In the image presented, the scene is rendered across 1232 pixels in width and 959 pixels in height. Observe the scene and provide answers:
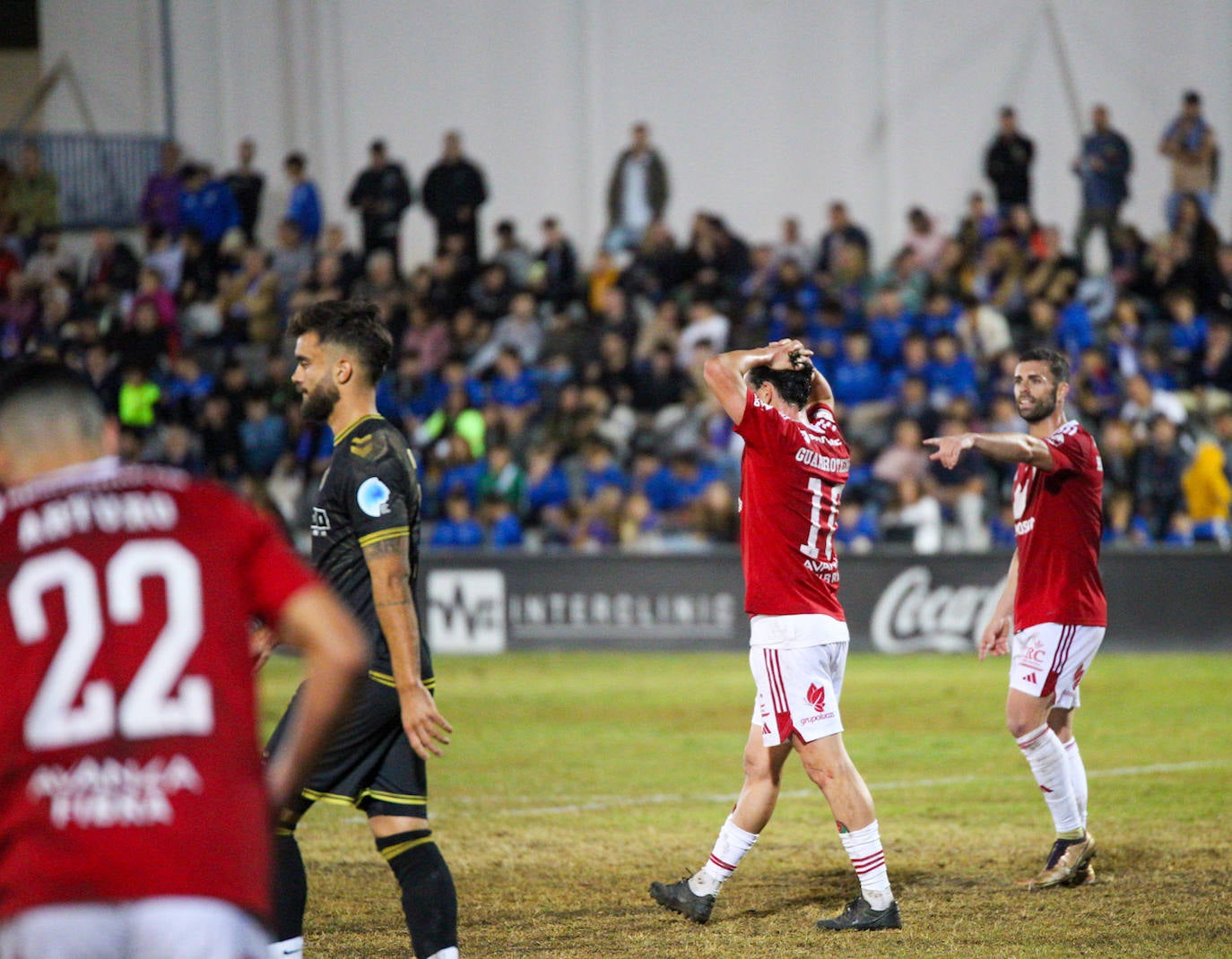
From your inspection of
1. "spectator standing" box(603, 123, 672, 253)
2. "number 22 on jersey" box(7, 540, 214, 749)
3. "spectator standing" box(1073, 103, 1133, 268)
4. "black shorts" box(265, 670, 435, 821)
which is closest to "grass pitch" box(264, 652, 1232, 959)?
"black shorts" box(265, 670, 435, 821)

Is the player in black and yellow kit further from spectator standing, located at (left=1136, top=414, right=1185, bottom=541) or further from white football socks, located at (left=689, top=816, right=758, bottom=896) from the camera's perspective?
spectator standing, located at (left=1136, top=414, right=1185, bottom=541)

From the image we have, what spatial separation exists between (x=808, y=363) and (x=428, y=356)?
15.9m

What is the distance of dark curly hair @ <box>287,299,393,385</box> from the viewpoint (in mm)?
5922

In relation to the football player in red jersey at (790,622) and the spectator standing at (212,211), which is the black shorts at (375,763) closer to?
the football player in red jersey at (790,622)

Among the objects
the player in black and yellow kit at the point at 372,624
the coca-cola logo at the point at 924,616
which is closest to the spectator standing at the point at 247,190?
the coca-cola logo at the point at 924,616

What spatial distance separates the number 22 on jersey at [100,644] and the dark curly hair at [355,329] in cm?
284

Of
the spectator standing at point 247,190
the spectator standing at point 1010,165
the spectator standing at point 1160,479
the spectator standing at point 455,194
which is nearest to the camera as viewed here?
the spectator standing at point 1160,479

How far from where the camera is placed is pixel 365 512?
5.59 metres

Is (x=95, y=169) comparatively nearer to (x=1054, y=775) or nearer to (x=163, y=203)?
(x=163, y=203)

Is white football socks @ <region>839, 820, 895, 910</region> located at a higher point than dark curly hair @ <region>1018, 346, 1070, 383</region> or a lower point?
lower

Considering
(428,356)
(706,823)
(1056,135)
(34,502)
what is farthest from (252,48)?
(34,502)

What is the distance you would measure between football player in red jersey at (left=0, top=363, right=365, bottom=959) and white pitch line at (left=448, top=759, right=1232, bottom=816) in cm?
659

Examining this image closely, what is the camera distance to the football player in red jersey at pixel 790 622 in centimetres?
688

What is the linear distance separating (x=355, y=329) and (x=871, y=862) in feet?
9.95
